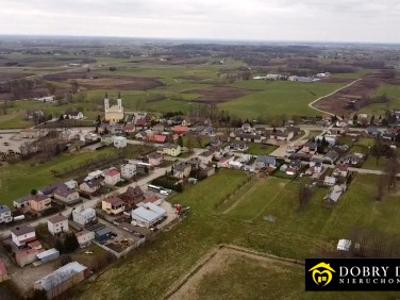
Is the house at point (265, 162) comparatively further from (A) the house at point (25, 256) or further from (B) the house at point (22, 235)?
(A) the house at point (25, 256)

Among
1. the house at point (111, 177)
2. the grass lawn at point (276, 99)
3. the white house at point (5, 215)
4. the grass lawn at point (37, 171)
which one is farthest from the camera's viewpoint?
the grass lawn at point (276, 99)

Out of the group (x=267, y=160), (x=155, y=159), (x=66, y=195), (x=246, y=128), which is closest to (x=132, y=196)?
(x=66, y=195)

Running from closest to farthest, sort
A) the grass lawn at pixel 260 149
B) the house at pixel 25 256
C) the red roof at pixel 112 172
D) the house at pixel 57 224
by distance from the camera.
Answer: the house at pixel 25 256 → the house at pixel 57 224 → the red roof at pixel 112 172 → the grass lawn at pixel 260 149

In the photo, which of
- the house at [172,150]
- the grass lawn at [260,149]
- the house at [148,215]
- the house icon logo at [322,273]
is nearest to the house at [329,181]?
the grass lawn at [260,149]

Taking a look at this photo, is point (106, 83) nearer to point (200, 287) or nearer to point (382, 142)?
point (382, 142)

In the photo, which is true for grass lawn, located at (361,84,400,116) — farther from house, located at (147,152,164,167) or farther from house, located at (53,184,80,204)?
house, located at (53,184,80,204)

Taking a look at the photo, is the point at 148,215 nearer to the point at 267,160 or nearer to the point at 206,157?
the point at 206,157
